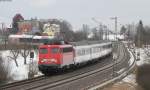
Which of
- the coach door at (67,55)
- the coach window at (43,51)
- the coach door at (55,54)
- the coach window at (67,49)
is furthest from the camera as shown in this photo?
the coach window at (67,49)

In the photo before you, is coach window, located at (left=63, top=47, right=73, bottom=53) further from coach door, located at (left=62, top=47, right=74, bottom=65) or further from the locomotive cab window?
the locomotive cab window

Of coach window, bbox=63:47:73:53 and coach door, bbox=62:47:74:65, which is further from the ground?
coach window, bbox=63:47:73:53

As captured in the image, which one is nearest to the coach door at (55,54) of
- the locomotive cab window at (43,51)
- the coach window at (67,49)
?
the locomotive cab window at (43,51)

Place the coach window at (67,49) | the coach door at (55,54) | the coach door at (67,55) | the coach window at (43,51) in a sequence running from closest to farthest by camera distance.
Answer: the coach door at (55,54) < the coach door at (67,55) < the coach window at (43,51) < the coach window at (67,49)

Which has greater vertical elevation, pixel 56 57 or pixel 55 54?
pixel 55 54

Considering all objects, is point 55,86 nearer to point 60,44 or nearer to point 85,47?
point 60,44

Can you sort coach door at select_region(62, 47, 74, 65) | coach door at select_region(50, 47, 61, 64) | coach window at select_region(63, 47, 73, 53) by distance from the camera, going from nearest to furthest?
coach door at select_region(50, 47, 61, 64) < coach door at select_region(62, 47, 74, 65) < coach window at select_region(63, 47, 73, 53)

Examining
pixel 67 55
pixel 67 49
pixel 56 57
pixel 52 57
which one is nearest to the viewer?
pixel 56 57

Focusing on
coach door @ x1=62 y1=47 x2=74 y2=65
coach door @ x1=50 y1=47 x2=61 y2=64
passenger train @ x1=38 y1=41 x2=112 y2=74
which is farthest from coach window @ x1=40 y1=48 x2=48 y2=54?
coach door @ x1=62 y1=47 x2=74 y2=65

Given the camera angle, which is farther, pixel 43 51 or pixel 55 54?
pixel 43 51

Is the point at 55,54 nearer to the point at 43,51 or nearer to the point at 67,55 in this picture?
the point at 43,51

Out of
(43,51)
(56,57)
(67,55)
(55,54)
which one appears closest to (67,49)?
(67,55)

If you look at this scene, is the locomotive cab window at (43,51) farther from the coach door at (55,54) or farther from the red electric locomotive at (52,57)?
the coach door at (55,54)

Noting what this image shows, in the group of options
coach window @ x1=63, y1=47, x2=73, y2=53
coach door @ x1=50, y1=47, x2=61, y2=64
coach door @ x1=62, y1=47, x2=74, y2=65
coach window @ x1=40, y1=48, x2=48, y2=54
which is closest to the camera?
coach door @ x1=50, y1=47, x2=61, y2=64
